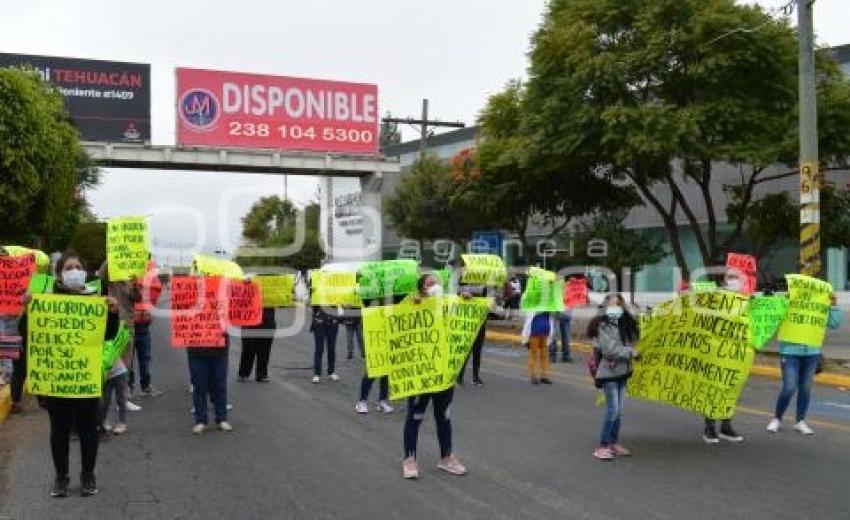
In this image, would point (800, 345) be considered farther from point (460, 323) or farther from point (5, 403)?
point (5, 403)

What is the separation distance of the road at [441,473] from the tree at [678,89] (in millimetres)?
8089

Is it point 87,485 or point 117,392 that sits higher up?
point 117,392

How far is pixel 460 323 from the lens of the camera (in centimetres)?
851

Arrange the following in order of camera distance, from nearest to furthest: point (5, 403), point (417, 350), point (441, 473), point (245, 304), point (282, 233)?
1. point (441, 473)
2. point (417, 350)
3. point (5, 403)
4. point (245, 304)
5. point (282, 233)

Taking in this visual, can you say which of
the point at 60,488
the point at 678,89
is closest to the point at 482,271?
the point at 678,89

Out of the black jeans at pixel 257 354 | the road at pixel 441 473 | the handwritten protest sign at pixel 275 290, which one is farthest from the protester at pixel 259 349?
the road at pixel 441 473

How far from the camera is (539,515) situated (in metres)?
6.75

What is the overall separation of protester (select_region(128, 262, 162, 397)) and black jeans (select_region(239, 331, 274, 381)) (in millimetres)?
2157

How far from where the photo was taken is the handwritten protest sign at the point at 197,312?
1002cm

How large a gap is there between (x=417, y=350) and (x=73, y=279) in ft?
9.20

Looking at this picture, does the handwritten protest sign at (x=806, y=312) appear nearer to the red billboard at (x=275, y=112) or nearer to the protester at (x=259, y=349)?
the protester at (x=259, y=349)

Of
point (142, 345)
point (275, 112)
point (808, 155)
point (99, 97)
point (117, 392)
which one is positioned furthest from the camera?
point (275, 112)

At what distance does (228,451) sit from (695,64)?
14.3 metres

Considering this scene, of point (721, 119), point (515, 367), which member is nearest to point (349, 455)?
point (515, 367)
